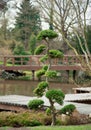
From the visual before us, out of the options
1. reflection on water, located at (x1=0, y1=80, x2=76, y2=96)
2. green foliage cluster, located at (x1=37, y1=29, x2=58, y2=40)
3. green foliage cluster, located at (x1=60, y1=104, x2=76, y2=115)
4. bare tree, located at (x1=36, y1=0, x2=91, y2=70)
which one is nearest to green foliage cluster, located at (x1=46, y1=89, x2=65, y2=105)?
green foliage cluster, located at (x1=60, y1=104, x2=76, y2=115)

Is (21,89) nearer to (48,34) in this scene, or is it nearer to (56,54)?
(56,54)

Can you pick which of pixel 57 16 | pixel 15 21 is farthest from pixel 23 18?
pixel 57 16

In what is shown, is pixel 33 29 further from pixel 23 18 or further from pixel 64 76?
pixel 64 76

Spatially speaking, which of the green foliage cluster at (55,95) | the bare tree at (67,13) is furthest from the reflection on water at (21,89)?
the green foliage cluster at (55,95)

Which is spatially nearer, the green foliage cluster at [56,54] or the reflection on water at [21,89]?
the green foliage cluster at [56,54]

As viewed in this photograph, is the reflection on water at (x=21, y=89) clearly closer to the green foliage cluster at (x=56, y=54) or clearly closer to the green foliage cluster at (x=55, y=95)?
the green foliage cluster at (x=56, y=54)

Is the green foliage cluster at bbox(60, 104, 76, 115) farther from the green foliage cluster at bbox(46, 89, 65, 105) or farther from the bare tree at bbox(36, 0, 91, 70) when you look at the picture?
the bare tree at bbox(36, 0, 91, 70)

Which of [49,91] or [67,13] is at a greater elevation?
[67,13]

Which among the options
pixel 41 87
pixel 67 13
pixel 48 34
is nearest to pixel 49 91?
pixel 41 87

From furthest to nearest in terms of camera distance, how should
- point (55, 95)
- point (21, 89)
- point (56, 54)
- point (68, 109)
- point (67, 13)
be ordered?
1. point (21, 89)
2. point (56, 54)
3. point (68, 109)
4. point (67, 13)
5. point (55, 95)

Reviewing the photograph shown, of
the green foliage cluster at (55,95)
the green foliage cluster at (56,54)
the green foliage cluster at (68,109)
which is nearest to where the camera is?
the green foliage cluster at (55,95)

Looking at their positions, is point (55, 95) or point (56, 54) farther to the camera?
point (56, 54)

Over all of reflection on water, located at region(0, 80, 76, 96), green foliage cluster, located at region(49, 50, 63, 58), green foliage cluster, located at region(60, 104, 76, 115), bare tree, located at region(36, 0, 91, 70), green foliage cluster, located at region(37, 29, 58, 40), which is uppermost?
bare tree, located at region(36, 0, 91, 70)

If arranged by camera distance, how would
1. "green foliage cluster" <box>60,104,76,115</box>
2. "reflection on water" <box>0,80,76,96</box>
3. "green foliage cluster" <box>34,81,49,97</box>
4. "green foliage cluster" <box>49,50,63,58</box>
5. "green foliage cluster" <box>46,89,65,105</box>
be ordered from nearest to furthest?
1. "green foliage cluster" <box>46,89,65,105</box>
2. "green foliage cluster" <box>34,81,49,97</box>
3. "green foliage cluster" <box>60,104,76,115</box>
4. "green foliage cluster" <box>49,50,63,58</box>
5. "reflection on water" <box>0,80,76,96</box>
